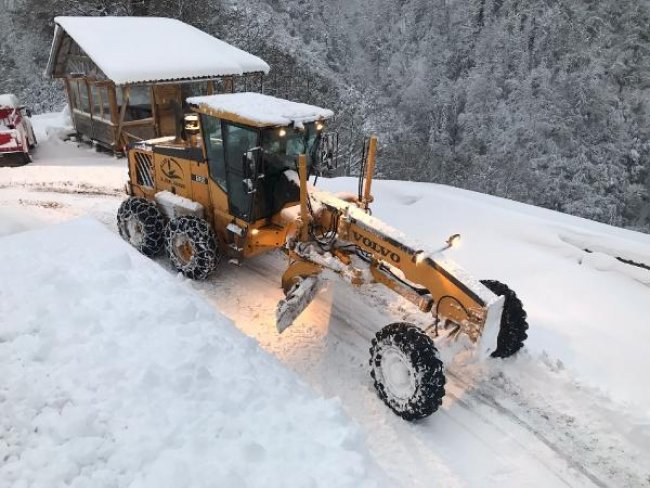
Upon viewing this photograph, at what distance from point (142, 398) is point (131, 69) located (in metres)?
11.9

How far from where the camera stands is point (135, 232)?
8555 mm

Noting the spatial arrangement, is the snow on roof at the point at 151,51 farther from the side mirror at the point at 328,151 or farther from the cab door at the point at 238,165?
the side mirror at the point at 328,151

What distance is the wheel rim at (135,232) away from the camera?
8.42m

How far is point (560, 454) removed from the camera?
4.94 m

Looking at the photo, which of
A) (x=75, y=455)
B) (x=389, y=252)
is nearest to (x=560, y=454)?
(x=389, y=252)

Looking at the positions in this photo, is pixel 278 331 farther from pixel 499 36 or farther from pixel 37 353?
pixel 499 36

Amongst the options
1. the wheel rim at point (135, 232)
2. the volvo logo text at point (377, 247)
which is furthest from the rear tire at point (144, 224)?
the volvo logo text at point (377, 247)

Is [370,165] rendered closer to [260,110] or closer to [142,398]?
[260,110]

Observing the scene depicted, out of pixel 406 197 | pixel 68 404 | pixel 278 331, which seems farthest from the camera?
pixel 406 197

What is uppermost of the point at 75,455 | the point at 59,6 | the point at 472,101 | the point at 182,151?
the point at 59,6

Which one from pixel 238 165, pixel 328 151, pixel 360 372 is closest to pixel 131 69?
pixel 238 165

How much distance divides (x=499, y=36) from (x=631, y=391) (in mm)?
44966

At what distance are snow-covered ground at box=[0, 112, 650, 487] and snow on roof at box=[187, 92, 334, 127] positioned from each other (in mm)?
2224

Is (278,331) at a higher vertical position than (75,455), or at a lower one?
lower
